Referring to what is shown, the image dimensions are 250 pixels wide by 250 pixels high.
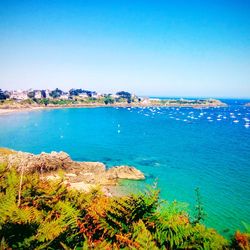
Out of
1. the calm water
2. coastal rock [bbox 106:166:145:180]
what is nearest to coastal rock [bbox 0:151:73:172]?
coastal rock [bbox 106:166:145:180]

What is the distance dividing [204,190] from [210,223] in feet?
32.3

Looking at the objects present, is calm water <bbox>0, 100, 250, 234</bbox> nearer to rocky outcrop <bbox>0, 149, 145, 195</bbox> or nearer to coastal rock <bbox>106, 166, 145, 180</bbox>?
coastal rock <bbox>106, 166, 145, 180</bbox>

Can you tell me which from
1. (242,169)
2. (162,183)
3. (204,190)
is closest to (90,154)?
(162,183)

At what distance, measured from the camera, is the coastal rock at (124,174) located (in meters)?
37.3

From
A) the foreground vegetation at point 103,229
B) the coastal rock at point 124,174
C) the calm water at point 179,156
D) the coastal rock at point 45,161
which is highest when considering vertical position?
Answer: the foreground vegetation at point 103,229

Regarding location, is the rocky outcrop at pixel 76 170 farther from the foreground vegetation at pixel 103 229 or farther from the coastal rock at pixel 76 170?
the foreground vegetation at pixel 103 229

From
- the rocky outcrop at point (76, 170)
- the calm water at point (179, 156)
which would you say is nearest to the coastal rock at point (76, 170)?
the rocky outcrop at point (76, 170)

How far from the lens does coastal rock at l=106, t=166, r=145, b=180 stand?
37.3 meters

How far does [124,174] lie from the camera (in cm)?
3784

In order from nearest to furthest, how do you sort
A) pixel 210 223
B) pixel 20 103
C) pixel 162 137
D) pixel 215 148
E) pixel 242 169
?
pixel 210 223 → pixel 242 169 → pixel 215 148 → pixel 162 137 → pixel 20 103

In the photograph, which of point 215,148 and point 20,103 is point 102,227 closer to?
point 215,148

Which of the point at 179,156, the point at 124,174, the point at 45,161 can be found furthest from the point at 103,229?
the point at 179,156

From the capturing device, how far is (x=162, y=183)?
122 feet

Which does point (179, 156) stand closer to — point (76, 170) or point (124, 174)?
point (124, 174)
